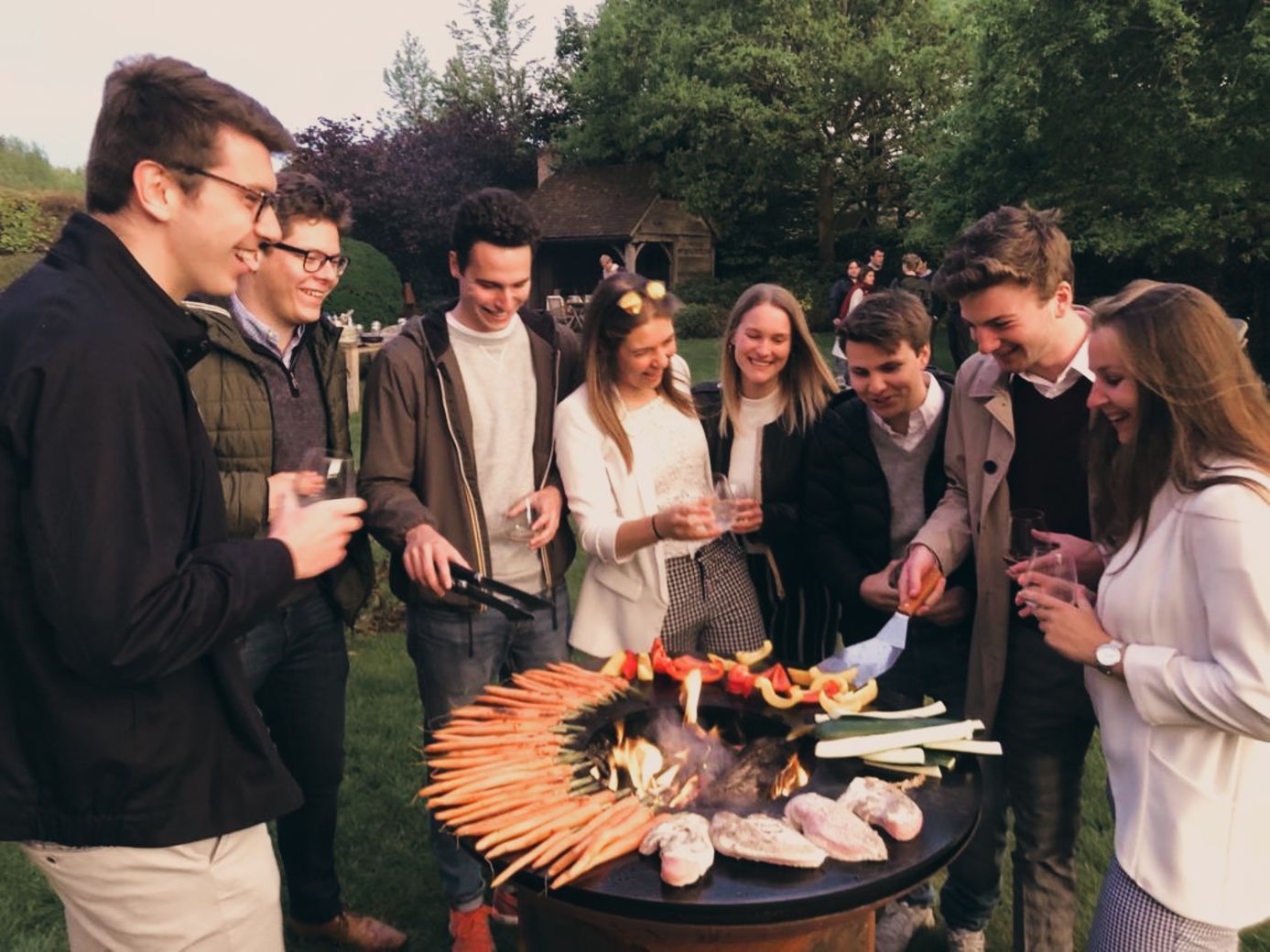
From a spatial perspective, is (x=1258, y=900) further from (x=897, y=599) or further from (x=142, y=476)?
(x=142, y=476)

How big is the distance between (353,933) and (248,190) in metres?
3.09

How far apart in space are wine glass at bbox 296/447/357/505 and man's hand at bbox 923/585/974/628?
210 cm

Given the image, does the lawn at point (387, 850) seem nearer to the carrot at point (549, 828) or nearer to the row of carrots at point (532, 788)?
the row of carrots at point (532, 788)

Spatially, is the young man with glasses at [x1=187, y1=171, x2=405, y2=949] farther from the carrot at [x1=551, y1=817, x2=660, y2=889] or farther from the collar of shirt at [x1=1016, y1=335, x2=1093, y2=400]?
the collar of shirt at [x1=1016, y1=335, x2=1093, y2=400]

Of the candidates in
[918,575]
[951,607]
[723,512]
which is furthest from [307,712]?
[951,607]

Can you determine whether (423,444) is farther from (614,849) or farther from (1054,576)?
(1054,576)

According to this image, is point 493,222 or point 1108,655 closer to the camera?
point 1108,655

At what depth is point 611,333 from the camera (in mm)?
3496

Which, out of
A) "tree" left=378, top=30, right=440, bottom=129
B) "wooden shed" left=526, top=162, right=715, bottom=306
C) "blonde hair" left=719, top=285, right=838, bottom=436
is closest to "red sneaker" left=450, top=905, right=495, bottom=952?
"blonde hair" left=719, top=285, right=838, bottom=436

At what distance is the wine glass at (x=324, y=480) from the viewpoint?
7.58 feet

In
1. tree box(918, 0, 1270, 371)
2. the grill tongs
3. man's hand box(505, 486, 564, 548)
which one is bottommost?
the grill tongs

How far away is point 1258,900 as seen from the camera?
214 centimetres

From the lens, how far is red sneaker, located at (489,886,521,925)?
395cm

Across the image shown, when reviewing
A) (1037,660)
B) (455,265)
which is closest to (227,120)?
(455,265)
